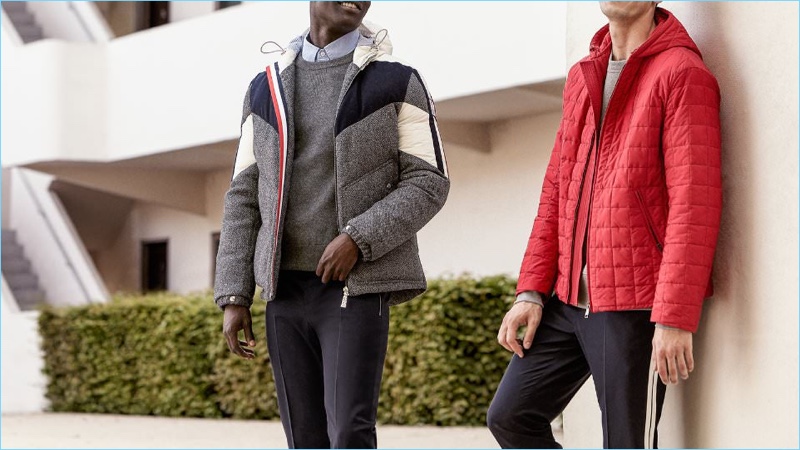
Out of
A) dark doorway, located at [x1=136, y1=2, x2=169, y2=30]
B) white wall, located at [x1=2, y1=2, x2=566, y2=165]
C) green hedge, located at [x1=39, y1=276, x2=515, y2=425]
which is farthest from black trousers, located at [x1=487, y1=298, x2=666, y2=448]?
dark doorway, located at [x1=136, y1=2, x2=169, y2=30]

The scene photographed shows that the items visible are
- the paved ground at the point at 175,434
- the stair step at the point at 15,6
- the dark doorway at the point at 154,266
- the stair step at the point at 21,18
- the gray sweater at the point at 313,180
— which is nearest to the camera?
the gray sweater at the point at 313,180

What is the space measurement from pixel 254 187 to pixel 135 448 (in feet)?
23.6

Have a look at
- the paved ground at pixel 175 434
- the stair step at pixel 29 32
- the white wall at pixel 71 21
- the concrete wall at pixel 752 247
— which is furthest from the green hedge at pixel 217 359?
the concrete wall at pixel 752 247

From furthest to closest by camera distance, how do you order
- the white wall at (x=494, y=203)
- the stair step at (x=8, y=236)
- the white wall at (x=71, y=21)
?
the stair step at (x=8, y=236) → the white wall at (x=71, y=21) → the white wall at (x=494, y=203)

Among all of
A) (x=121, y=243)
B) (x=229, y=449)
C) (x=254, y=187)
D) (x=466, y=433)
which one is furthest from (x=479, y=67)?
(x=121, y=243)

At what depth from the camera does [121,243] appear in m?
18.8

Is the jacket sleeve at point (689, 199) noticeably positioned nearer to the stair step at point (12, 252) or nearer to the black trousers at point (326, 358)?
the black trousers at point (326, 358)

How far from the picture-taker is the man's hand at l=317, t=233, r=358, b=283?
11.9 feet

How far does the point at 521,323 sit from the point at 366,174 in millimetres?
685

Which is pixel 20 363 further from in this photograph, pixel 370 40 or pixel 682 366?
pixel 682 366

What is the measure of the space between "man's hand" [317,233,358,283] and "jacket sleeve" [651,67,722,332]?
88cm

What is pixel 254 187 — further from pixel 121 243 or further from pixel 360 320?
pixel 121 243

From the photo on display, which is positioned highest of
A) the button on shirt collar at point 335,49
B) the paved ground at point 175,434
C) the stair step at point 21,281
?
the button on shirt collar at point 335,49

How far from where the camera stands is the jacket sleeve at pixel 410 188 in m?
3.67
